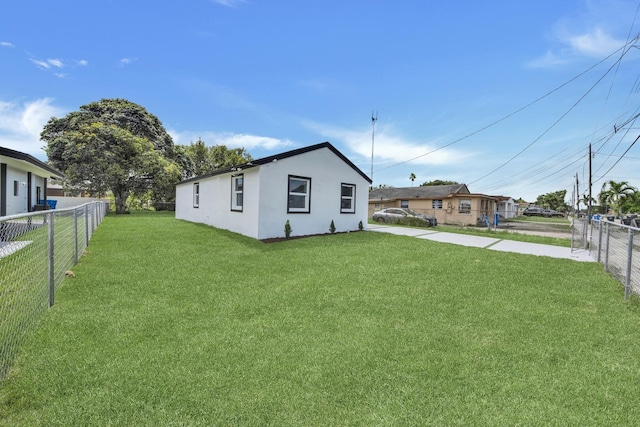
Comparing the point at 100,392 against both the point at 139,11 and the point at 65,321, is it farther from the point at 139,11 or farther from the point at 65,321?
the point at 139,11

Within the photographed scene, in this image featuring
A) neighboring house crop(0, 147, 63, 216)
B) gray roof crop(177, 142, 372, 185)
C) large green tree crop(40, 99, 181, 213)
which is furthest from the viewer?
large green tree crop(40, 99, 181, 213)

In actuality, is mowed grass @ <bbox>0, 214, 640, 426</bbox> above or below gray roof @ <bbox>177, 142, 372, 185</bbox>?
below

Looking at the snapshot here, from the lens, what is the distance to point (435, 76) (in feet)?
46.9

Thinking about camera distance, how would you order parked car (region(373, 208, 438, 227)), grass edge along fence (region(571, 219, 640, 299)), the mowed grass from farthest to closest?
parked car (region(373, 208, 438, 227)) < grass edge along fence (region(571, 219, 640, 299)) < the mowed grass

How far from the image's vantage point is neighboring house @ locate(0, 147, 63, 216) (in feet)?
37.6

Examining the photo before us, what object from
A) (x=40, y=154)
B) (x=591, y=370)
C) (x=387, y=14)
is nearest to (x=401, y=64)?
(x=387, y=14)

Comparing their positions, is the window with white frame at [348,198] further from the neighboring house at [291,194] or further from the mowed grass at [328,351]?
the mowed grass at [328,351]

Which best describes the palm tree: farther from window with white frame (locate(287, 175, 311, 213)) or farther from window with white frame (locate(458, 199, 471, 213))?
window with white frame (locate(287, 175, 311, 213))

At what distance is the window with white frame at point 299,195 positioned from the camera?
36.2 ft

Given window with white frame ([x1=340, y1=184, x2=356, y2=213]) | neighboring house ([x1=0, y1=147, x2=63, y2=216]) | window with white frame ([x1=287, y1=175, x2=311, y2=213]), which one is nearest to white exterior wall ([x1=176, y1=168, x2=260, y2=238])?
window with white frame ([x1=287, y1=175, x2=311, y2=213])

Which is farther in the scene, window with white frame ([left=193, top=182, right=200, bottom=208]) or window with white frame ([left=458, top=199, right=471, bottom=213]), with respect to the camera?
window with white frame ([left=458, top=199, right=471, bottom=213])

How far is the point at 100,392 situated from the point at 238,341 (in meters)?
1.18

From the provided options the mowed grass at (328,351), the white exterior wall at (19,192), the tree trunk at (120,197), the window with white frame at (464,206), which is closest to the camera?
the mowed grass at (328,351)

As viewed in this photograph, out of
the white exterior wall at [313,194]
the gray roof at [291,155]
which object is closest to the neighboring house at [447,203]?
the white exterior wall at [313,194]
